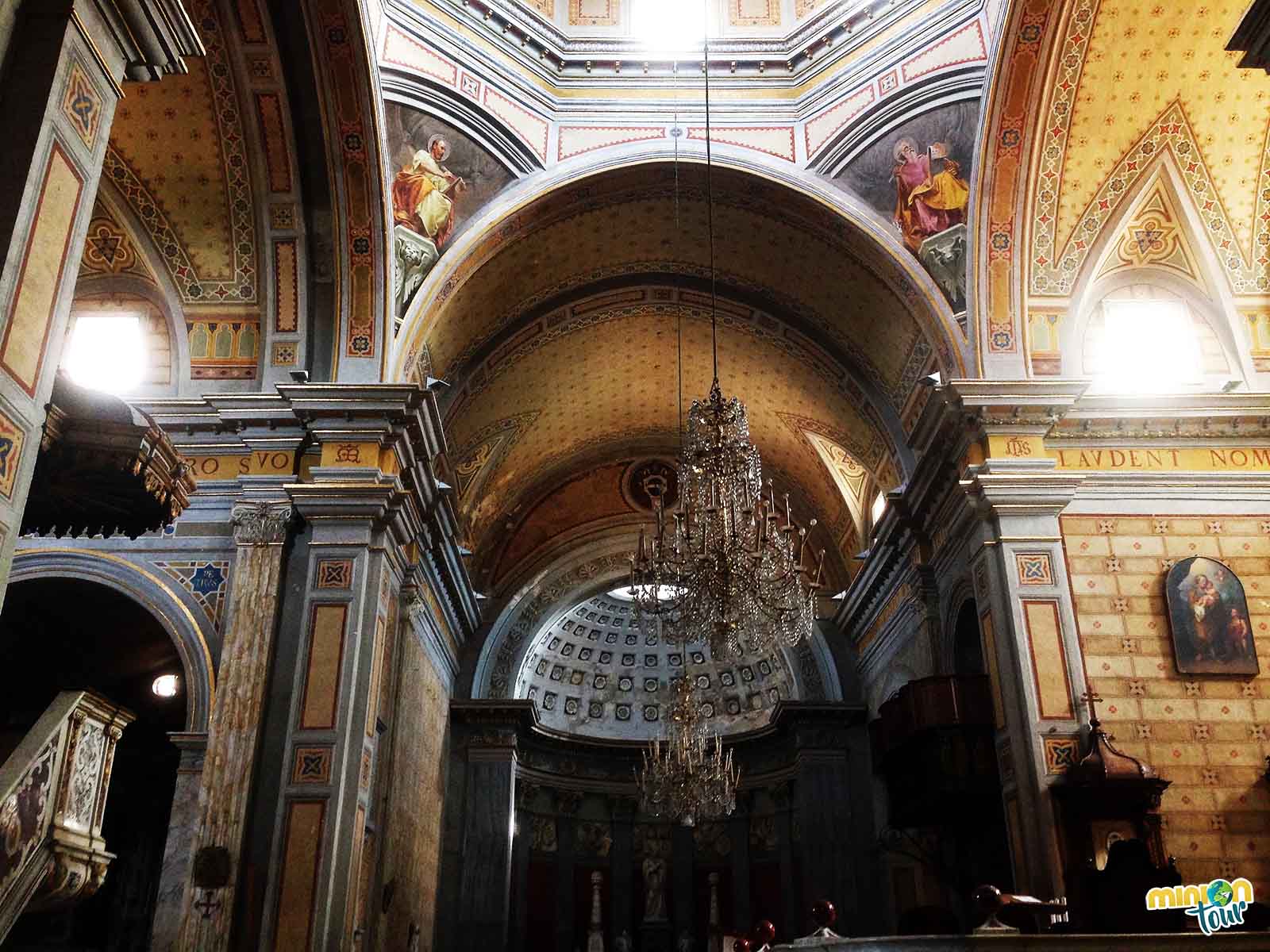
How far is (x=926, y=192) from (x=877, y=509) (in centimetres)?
515

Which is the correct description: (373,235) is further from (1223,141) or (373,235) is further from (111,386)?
(1223,141)

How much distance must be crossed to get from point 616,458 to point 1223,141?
10476mm

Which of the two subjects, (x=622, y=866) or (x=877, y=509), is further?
(x=622, y=866)

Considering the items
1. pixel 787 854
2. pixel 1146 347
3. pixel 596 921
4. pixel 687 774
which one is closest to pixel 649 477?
pixel 687 774

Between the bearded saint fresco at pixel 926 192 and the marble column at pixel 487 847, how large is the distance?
1014 cm

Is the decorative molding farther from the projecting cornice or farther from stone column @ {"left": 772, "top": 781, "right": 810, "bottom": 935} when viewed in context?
stone column @ {"left": 772, "top": 781, "right": 810, "bottom": 935}

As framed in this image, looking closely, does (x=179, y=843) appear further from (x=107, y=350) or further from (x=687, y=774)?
(x=687, y=774)

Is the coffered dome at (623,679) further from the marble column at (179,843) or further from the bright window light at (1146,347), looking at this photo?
the marble column at (179,843)

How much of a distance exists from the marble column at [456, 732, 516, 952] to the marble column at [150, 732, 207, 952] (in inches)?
312

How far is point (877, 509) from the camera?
50.6ft

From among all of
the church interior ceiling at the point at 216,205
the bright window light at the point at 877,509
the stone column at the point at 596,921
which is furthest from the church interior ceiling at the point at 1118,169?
the stone column at the point at 596,921

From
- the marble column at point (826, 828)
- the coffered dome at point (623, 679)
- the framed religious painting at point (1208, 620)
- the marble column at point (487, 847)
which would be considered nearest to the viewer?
the framed religious painting at point (1208, 620)

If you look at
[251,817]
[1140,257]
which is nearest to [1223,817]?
[1140,257]

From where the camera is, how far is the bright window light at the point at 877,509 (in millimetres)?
15086
